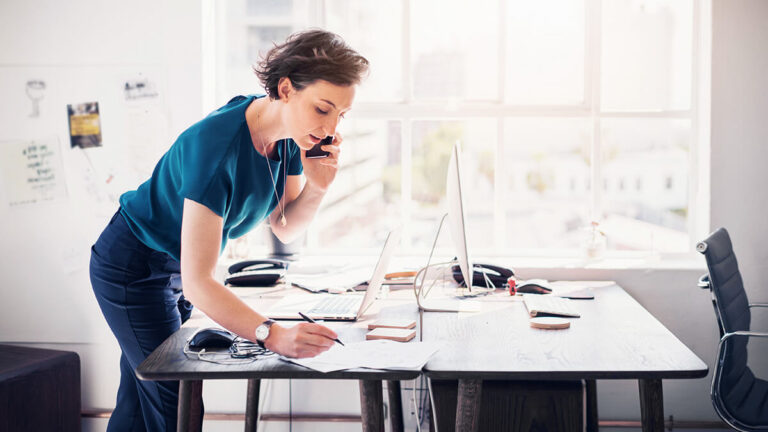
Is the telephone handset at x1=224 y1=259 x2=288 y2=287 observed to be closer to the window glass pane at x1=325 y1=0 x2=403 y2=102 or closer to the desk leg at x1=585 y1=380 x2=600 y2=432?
the window glass pane at x1=325 y1=0 x2=403 y2=102

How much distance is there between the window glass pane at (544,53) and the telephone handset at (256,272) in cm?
133

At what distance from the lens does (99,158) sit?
305 cm

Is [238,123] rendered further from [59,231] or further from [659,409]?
[59,231]

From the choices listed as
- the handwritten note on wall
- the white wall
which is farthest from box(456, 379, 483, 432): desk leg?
the handwritten note on wall

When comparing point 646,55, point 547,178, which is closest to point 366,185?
point 547,178

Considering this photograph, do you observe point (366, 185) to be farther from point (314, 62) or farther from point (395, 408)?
point (314, 62)

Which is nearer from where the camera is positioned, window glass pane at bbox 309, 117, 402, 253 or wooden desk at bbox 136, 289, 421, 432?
wooden desk at bbox 136, 289, 421, 432

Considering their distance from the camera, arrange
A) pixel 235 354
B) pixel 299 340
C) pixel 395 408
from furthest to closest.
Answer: pixel 395 408
pixel 235 354
pixel 299 340

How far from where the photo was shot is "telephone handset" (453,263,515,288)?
8.51 ft

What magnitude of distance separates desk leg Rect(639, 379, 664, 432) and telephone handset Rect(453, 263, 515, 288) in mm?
874

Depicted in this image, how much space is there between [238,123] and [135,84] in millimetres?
1505

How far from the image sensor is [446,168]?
3.17 m

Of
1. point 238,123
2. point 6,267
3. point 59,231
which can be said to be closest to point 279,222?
point 238,123

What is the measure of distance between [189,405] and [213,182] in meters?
0.56
